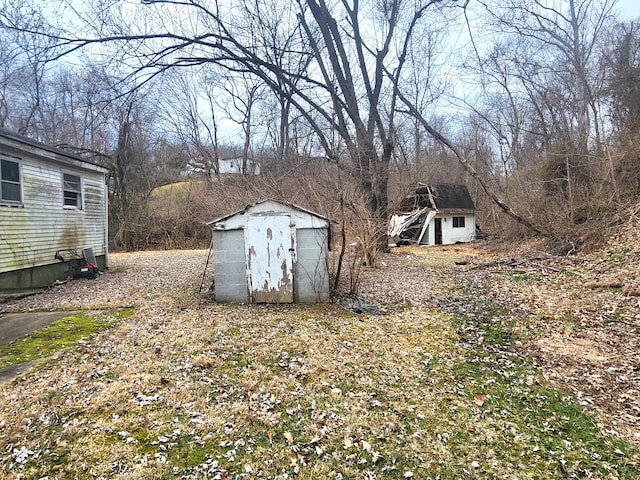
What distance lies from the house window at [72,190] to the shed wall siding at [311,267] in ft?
25.7

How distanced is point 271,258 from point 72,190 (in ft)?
25.0

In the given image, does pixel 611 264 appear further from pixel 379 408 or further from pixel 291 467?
pixel 291 467

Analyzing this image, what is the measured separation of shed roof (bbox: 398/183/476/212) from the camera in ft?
76.2

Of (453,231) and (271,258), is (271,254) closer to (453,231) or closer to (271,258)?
(271,258)

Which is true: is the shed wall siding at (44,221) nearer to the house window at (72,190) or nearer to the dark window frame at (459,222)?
the house window at (72,190)

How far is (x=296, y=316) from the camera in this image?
22.2 feet

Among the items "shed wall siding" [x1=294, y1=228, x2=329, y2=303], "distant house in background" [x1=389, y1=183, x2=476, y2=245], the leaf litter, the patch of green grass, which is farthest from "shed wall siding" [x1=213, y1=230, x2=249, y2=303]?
"distant house in background" [x1=389, y1=183, x2=476, y2=245]

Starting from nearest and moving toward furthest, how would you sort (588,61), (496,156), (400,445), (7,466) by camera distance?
1. (7,466)
2. (400,445)
3. (588,61)
4. (496,156)

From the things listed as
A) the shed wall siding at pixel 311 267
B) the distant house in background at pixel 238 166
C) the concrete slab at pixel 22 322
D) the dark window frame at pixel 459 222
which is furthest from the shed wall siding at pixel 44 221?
the dark window frame at pixel 459 222

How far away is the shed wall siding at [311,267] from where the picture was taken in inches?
291

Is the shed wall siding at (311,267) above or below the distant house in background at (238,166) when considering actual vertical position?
below

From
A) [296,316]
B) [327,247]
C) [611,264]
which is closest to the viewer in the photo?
[296,316]

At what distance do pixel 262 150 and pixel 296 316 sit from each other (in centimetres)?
1924

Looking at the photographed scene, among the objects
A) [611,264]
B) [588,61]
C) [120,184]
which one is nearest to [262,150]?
[120,184]
